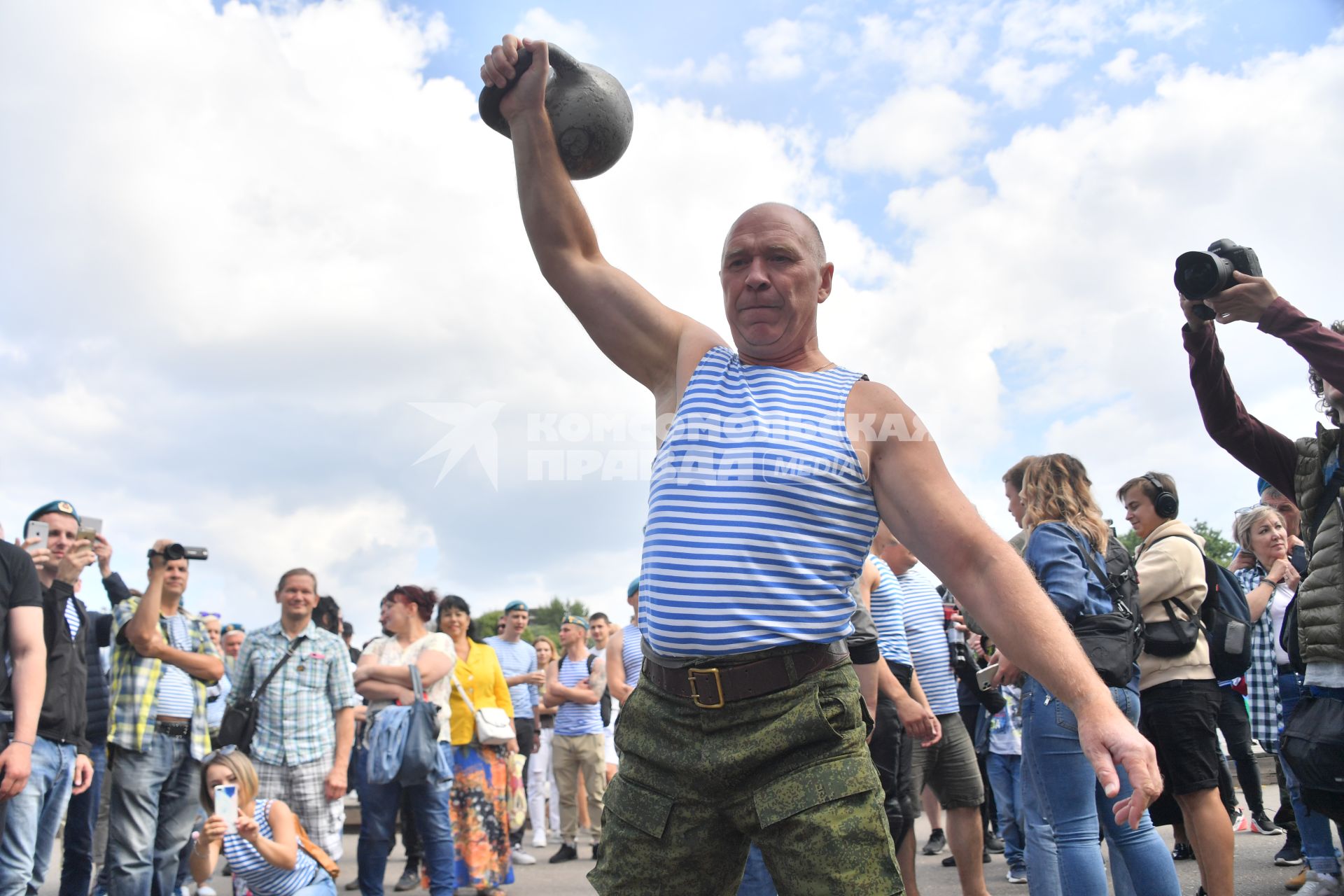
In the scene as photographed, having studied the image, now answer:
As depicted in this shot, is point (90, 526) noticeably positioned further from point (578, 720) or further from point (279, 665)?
point (578, 720)

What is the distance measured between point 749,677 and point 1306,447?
251 cm

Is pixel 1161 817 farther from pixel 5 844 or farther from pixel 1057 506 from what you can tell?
pixel 5 844

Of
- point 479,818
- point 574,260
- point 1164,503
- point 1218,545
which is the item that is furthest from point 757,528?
point 1218,545

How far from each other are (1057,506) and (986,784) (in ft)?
17.5

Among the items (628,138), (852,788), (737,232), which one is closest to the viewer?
(852,788)

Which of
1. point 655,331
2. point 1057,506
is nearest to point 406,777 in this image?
point 1057,506

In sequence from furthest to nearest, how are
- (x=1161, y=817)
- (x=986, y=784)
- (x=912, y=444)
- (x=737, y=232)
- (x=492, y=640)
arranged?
(x=492, y=640), (x=986, y=784), (x=1161, y=817), (x=737, y=232), (x=912, y=444)

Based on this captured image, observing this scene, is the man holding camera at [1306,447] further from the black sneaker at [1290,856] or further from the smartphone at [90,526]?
the smartphone at [90,526]

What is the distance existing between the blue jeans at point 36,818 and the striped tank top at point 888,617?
3.85 m

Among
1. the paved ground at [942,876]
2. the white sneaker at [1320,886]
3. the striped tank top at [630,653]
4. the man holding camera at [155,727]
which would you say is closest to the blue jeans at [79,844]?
the man holding camera at [155,727]

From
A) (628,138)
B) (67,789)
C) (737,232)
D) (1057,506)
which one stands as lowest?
(67,789)

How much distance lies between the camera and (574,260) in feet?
9.43

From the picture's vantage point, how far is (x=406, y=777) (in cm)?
644

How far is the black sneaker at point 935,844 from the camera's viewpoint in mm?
8500
